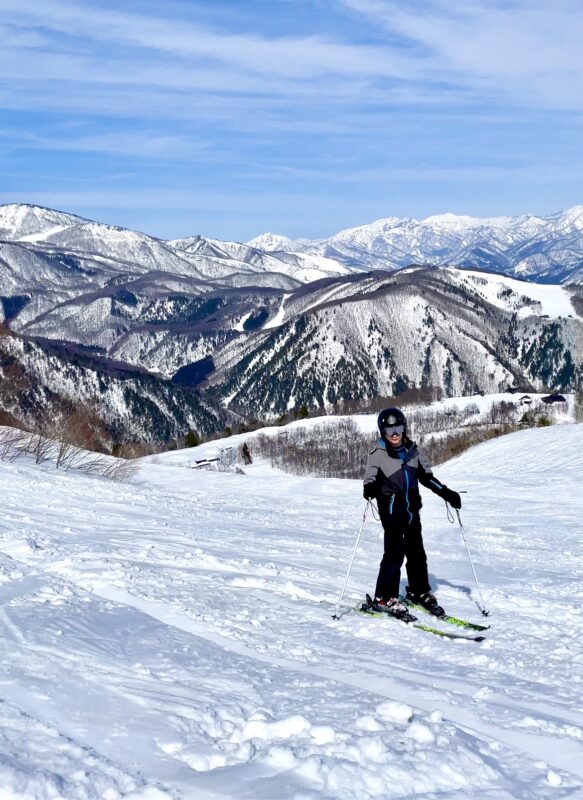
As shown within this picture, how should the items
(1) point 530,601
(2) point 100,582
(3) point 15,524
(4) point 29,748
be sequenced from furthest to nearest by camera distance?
1. (3) point 15,524
2. (1) point 530,601
3. (2) point 100,582
4. (4) point 29,748

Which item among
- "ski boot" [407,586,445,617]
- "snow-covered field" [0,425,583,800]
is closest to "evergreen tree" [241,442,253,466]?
"snow-covered field" [0,425,583,800]

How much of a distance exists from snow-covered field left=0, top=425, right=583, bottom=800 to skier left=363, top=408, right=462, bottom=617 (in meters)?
0.62

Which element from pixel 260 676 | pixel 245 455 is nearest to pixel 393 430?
pixel 260 676

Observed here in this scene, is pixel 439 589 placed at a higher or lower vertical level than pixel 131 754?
lower

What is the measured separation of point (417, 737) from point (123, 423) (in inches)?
7866

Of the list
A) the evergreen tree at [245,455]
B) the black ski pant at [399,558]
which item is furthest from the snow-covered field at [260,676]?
the evergreen tree at [245,455]

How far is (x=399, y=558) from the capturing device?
9.30 metres

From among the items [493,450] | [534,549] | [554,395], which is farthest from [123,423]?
[534,549]

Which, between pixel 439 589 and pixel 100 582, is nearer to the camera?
pixel 100 582

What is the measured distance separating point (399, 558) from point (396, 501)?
2.30 feet

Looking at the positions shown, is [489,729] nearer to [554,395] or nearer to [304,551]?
[304,551]

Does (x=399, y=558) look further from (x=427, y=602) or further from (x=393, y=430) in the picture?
(x=393, y=430)

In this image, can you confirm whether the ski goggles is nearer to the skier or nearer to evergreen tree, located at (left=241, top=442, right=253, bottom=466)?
the skier

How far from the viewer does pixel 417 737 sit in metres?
4.87
